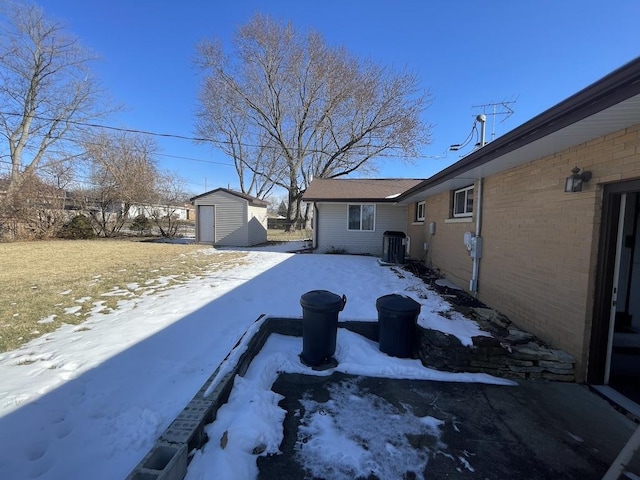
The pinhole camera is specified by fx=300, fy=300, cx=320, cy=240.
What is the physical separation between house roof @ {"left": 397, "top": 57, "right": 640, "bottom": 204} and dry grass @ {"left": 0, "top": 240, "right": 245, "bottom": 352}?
6.29m

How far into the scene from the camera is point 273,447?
220cm

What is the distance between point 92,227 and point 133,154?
19.8 ft

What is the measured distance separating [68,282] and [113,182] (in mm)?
15484

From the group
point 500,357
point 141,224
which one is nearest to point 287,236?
point 141,224

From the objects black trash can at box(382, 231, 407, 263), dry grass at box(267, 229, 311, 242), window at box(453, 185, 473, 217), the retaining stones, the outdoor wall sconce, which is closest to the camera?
the outdoor wall sconce

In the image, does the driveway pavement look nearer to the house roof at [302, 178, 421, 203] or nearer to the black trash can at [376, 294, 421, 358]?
the black trash can at [376, 294, 421, 358]

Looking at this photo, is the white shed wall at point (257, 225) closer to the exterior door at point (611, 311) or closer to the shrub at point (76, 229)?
the shrub at point (76, 229)

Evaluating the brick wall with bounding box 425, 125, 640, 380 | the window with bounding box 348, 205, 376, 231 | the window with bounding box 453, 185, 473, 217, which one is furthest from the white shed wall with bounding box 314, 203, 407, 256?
the brick wall with bounding box 425, 125, 640, 380

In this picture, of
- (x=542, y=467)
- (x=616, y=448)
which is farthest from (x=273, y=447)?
(x=616, y=448)

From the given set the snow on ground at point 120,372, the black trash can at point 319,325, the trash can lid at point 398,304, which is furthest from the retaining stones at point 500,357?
the black trash can at point 319,325

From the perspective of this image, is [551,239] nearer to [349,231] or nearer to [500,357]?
[500,357]

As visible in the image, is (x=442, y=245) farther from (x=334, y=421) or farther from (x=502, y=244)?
(x=334, y=421)

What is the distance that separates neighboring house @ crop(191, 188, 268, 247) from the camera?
16.3 metres

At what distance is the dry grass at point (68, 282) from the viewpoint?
4406 mm
